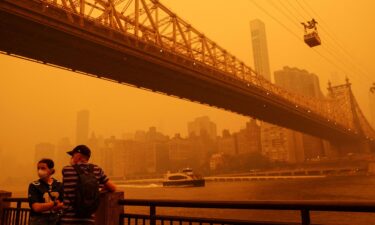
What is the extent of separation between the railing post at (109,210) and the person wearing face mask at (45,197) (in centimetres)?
47

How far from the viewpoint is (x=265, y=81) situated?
49469mm

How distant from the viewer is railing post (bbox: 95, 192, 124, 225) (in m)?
4.24

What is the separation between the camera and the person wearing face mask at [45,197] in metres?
3.93

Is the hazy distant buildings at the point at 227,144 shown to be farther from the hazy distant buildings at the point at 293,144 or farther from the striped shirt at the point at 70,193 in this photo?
the striped shirt at the point at 70,193

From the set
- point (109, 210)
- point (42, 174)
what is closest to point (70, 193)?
point (42, 174)

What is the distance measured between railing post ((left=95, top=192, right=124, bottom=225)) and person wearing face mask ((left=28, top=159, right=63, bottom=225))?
466 mm

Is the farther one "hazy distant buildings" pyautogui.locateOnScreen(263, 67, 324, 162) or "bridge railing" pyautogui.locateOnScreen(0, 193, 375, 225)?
"hazy distant buildings" pyautogui.locateOnScreen(263, 67, 324, 162)

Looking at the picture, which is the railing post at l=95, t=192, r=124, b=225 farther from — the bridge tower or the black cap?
the bridge tower

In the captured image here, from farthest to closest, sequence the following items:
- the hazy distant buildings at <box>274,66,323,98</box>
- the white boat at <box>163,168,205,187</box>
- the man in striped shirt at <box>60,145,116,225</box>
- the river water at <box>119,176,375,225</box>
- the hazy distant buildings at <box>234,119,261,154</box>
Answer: the hazy distant buildings at <box>274,66,323,98</box> → the hazy distant buildings at <box>234,119,261,154</box> → the white boat at <box>163,168,205,187</box> → the river water at <box>119,176,375,225</box> → the man in striped shirt at <box>60,145,116,225</box>

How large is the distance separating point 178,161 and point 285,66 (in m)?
57.0

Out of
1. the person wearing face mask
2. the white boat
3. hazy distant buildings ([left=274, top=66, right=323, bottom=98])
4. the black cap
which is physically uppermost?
hazy distant buildings ([left=274, top=66, right=323, bottom=98])

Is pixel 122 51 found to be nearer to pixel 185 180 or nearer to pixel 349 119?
pixel 185 180

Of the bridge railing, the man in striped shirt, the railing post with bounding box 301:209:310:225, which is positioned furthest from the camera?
the man in striped shirt

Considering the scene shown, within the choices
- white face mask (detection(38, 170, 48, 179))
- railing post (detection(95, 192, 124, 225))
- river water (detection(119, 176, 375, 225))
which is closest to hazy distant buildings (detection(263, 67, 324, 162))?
river water (detection(119, 176, 375, 225))
